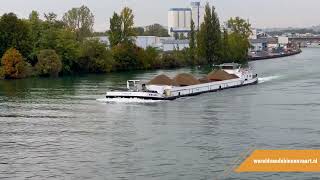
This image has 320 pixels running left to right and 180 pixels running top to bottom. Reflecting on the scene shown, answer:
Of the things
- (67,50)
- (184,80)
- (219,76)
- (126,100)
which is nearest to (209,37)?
(67,50)

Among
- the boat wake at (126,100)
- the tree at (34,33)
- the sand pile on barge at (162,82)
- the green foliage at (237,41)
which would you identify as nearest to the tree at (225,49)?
the green foliage at (237,41)

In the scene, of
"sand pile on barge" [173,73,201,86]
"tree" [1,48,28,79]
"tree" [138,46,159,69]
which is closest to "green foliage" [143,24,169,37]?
"tree" [138,46,159,69]

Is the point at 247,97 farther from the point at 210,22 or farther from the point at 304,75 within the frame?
the point at 210,22

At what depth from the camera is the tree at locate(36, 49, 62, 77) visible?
48688mm

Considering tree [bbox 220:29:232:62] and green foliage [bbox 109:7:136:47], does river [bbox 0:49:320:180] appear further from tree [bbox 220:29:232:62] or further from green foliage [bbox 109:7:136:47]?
tree [bbox 220:29:232:62]

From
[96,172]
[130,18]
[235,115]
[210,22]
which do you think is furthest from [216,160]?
[210,22]

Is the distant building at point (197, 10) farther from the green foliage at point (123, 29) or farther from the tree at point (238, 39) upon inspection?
the green foliage at point (123, 29)

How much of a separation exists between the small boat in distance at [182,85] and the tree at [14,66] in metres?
15.0

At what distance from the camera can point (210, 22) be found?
67.8 metres

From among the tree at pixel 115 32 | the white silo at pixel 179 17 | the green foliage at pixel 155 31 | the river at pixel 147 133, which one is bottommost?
the river at pixel 147 133

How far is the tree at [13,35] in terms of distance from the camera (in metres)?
51.6

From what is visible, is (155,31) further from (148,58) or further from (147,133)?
(147,133)

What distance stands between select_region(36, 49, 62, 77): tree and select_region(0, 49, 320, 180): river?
16659 mm

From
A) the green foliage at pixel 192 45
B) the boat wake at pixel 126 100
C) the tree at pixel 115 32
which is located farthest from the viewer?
the green foliage at pixel 192 45
